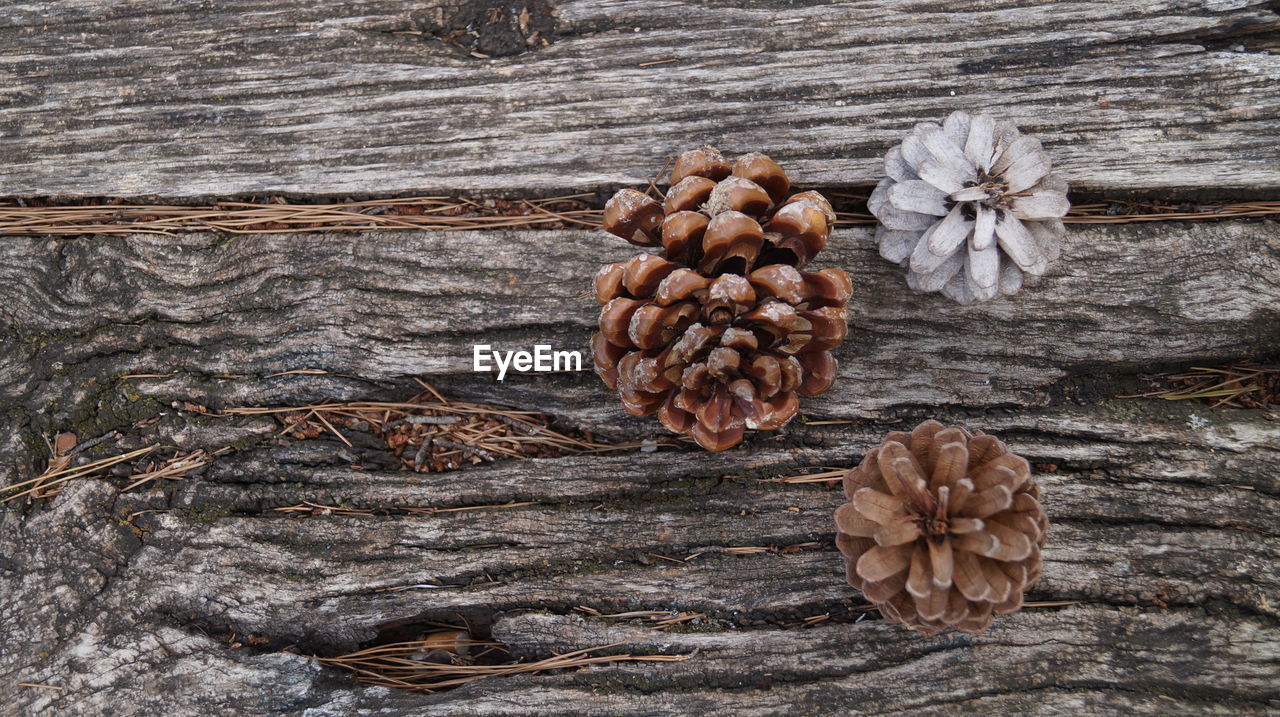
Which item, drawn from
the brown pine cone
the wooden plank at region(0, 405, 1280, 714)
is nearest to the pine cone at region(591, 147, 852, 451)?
the brown pine cone

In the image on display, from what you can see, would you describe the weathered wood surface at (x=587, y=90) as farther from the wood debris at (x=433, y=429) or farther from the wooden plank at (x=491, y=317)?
the wood debris at (x=433, y=429)

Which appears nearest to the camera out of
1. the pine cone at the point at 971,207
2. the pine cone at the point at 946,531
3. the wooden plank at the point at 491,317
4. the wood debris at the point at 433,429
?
the pine cone at the point at 946,531

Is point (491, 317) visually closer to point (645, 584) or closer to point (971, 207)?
point (645, 584)

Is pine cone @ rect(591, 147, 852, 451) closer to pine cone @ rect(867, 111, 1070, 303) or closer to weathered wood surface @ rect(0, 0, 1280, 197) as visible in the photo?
pine cone @ rect(867, 111, 1070, 303)

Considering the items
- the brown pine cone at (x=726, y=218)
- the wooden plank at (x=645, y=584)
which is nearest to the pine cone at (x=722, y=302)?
the brown pine cone at (x=726, y=218)

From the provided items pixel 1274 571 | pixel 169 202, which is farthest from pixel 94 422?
pixel 1274 571

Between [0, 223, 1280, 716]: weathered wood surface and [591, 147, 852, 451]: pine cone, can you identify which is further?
[0, 223, 1280, 716]: weathered wood surface
